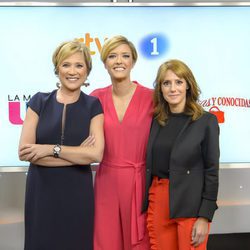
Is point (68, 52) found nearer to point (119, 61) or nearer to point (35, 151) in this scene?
point (119, 61)

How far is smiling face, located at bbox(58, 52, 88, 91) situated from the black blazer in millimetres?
572

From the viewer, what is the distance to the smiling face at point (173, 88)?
184cm

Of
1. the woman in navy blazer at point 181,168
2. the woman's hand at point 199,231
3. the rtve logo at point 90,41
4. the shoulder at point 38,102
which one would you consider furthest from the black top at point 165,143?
the rtve logo at point 90,41

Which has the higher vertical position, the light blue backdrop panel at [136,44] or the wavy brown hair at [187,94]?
the light blue backdrop panel at [136,44]

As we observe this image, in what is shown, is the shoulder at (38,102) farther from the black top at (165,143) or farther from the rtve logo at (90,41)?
the rtve logo at (90,41)

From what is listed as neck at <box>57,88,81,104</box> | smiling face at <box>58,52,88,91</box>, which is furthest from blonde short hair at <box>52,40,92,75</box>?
neck at <box>57,88,81,104</box>

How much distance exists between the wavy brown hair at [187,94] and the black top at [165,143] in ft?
0.12

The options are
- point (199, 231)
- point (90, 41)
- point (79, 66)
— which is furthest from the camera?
point (90, 41)

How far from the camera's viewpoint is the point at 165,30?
278 centimetres

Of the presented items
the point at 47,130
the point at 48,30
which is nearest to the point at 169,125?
the point at 47,130

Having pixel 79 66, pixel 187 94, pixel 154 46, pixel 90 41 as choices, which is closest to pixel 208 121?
pixel 187 94

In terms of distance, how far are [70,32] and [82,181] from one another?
1.29 metres

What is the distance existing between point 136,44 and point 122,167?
3.73 feet

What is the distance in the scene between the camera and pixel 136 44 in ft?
9.12
